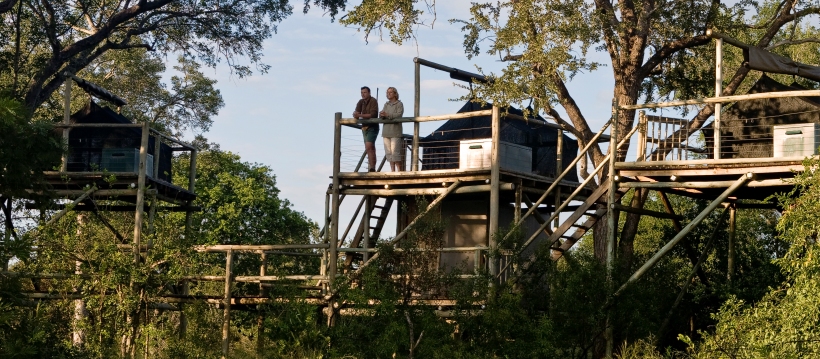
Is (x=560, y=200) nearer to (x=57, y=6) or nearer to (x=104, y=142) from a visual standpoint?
(x=104, y=142)

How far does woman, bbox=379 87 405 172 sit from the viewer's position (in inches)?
886

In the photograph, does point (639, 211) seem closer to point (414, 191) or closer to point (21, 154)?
point (414, 191)

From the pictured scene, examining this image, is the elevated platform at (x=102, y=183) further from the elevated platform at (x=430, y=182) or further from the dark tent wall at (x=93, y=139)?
the elevated platform at (x=430, y=182)

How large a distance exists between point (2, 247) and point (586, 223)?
9.75 m

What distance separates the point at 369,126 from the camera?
2289cm

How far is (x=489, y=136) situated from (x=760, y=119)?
15.9 ft

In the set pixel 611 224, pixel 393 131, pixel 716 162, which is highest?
pixel 393 131

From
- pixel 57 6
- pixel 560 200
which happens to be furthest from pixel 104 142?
pixel 560 200

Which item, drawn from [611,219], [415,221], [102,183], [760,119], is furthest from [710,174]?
[102,183]

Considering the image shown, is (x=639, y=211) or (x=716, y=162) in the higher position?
(x=716, y=162)

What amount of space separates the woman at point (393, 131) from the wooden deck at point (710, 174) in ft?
13.4

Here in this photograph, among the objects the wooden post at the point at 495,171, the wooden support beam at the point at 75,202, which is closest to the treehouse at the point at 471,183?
the wooden post at the point at 495,171

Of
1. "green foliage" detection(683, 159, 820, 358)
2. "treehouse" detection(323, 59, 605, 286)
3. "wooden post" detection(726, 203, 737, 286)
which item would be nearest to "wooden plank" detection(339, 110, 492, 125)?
"treehouse" detection(323, 59, 605, 286)

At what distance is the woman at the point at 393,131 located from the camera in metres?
22.5
